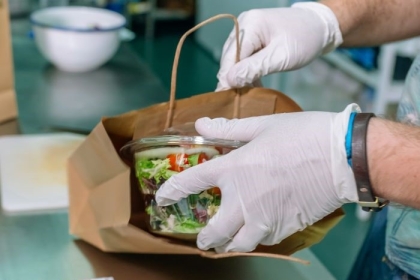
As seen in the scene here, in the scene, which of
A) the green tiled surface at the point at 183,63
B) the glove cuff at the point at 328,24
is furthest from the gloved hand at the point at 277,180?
the green tiled surface at the point at 183,63

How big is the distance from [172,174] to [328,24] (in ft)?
1.32

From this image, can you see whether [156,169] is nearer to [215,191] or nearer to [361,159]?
[215,191]

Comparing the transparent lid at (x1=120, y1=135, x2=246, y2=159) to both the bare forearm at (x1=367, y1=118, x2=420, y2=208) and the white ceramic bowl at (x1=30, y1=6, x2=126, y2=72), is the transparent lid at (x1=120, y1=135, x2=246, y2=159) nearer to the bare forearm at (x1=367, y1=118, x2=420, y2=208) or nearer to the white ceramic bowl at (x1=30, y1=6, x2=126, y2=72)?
the bare forearm at (x1=367, y1=118, x2=420, y2=208)

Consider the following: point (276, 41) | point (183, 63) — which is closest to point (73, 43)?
point (276, 41)

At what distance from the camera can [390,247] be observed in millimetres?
912

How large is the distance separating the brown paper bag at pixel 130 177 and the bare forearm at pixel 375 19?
0.23 metres

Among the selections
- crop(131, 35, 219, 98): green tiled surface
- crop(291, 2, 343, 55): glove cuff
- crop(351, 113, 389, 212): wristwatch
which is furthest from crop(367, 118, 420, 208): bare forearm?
crop(131, 35, 219, 98): green tiled surface

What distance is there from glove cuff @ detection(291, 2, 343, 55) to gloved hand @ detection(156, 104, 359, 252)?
0.91 feet

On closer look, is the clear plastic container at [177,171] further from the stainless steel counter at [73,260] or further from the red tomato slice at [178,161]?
the stainless steel counter at [73,260]

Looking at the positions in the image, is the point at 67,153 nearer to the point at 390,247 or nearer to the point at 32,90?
the point at 32,90

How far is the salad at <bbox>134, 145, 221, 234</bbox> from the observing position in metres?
0.74

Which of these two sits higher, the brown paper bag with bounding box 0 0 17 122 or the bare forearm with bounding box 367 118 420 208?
the bare forearm with bounding box 367 118 420 208

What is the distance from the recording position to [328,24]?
97 cm

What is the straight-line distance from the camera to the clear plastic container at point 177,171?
0.74m
